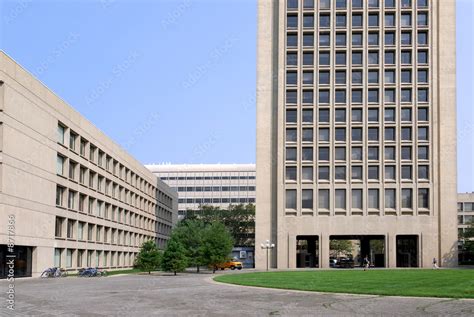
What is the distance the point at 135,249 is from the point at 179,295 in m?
65.9

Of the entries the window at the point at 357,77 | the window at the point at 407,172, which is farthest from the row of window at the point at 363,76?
the window at the point at 407,172

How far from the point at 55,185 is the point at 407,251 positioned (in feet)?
164

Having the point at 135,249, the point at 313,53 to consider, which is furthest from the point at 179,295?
the point at 135,249

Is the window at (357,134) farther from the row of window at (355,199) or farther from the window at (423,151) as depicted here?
the window at (423,151)

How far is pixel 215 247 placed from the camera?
208ft

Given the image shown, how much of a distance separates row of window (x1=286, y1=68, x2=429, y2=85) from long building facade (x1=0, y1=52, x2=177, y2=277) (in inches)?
1043

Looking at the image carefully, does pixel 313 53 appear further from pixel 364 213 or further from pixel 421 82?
pixel 364 213

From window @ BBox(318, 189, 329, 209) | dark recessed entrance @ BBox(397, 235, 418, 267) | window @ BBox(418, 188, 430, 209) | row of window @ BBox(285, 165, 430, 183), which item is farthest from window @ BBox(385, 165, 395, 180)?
dark recessed entrance @ BBox(397, 235, 418, 267)

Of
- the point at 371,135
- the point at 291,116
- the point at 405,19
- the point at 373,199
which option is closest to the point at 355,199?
the point at 373,199

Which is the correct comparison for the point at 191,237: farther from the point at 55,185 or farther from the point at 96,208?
the point at 55,185

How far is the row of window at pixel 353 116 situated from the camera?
80.2 metres

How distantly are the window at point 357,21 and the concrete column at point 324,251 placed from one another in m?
28.2

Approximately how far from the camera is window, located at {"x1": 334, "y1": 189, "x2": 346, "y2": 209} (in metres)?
79.4

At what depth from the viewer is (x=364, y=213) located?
7869 cm
